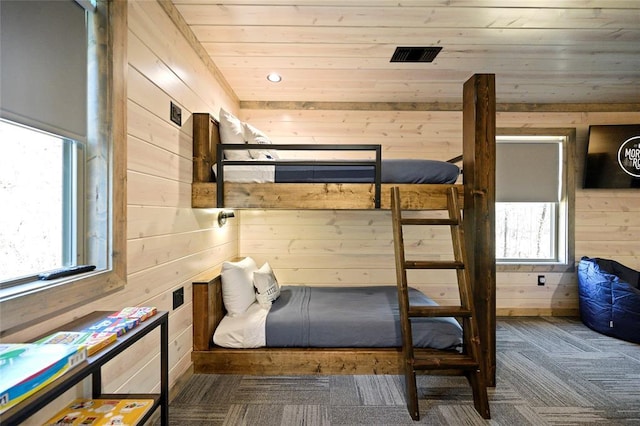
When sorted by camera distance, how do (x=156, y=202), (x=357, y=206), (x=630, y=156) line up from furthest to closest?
(x=630, y=156) < (x=357, y=206) < (x=156, y=202)

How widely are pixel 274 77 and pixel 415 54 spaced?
1309 millimetres

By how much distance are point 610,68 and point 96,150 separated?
408cm

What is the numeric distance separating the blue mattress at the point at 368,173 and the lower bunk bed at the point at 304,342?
1.04 metres

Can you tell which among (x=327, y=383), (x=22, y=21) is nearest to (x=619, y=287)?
(x=327, y=383)

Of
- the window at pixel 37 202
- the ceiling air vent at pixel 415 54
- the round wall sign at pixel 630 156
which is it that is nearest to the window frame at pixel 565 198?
the round wall sign at pixel 630 156

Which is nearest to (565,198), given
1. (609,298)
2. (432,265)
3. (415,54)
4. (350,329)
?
(609,298)

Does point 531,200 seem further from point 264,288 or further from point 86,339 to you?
point 86,339

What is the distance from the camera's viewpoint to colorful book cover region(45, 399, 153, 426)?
117 cm

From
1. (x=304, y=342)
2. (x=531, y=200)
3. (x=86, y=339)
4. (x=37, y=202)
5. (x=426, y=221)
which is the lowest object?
(x=304, y=342)

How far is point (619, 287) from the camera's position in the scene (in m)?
3.09

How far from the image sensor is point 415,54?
2635 millimetres

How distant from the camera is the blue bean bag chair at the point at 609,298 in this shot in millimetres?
3010

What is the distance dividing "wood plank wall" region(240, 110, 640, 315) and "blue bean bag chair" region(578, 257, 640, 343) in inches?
9.8

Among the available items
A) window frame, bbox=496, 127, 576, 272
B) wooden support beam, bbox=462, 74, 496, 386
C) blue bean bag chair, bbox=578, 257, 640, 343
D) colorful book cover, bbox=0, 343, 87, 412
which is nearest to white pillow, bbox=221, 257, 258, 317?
colorful book cover, bbox=0, 343, 87, 412
